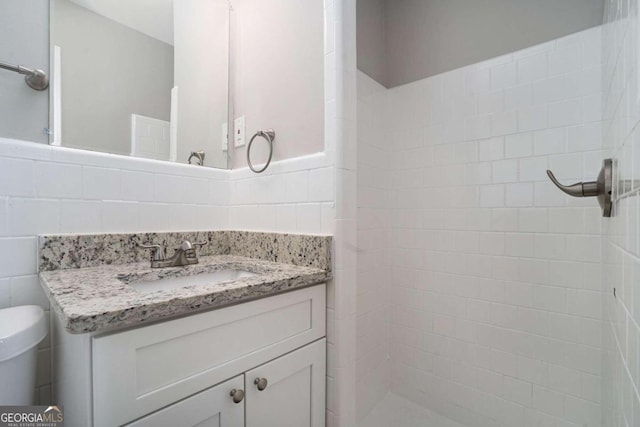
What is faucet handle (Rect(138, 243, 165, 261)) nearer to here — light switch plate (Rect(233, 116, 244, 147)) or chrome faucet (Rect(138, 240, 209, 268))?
chrome faucet (Rect(138, 240, 209, 268))

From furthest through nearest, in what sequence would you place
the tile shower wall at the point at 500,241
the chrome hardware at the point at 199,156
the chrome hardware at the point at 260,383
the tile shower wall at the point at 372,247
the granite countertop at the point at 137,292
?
1. the tile shower wall at the point at 372,247
2. the chrome hardware at the point at 199,156
3. the tile shower wall at the point at 500,241
4. the chrome hardware at the point at 260,383
5. the granite countertop at the point at 137,292

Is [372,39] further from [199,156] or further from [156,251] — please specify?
[156,251]

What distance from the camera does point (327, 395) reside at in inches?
38.5

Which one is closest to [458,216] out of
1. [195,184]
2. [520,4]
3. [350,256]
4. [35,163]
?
[350,256]

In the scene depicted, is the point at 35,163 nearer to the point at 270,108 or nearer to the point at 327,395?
the point at 270,108

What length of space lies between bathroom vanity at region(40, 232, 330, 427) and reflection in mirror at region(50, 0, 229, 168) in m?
0.42

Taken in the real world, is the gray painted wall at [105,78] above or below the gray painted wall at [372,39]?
below

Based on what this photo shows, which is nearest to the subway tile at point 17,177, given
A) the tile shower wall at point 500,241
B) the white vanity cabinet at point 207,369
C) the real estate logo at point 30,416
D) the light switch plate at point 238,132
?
the white vanity cabinet at point 207,369

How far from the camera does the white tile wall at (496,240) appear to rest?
46.6 inches

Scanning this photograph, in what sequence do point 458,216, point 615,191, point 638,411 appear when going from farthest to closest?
point 458,216 < point 615,191 < point 638,411

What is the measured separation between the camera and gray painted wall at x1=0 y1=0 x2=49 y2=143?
2.90 ft

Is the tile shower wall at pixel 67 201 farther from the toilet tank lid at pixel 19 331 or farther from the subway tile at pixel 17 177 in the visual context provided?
the toilet tank lid at pixel 19 331

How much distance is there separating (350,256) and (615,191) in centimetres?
70

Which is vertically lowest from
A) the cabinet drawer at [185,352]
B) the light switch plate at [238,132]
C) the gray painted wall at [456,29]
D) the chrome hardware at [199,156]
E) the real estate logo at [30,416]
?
the real estate logo at [30,416]
